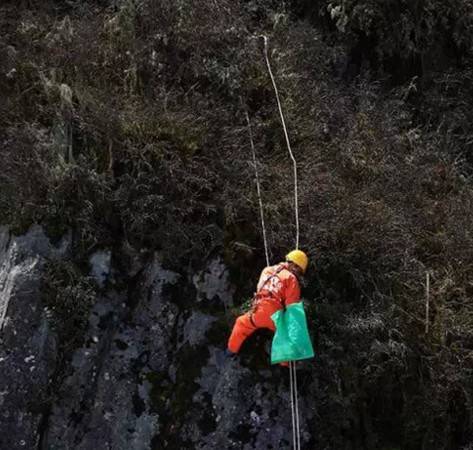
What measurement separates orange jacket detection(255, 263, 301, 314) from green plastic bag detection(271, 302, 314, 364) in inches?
2.7

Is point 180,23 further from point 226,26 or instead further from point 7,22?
point 7,22

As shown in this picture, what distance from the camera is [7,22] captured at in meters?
7.95

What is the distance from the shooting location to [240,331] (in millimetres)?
5719

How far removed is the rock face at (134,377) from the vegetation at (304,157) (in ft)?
1.17

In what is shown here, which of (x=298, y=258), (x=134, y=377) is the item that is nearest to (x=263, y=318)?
(x=298, y=258)

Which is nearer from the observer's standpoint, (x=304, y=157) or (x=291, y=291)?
(x=291, y=291)

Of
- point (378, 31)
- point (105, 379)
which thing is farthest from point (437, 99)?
point (105, 379)

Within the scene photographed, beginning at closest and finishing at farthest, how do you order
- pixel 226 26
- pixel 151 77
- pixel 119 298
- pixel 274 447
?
pixel 274 447 → pixel 119 298 → pixel 151 77 → pixel 226 26

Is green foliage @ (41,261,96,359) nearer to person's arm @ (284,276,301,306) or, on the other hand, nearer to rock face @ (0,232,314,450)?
rock face @ (0,232,314,450)

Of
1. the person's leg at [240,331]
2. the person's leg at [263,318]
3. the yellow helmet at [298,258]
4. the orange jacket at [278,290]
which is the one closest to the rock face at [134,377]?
the person's leg at [240,331]

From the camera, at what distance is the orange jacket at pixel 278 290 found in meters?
5.59

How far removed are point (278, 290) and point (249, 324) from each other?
1.19 feet

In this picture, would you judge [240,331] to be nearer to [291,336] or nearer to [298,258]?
[291,336]

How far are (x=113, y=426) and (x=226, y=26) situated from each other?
4470 mm
